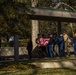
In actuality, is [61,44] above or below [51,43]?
below

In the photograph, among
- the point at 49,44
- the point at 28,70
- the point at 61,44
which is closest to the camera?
the point at 28,70

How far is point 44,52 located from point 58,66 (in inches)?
262

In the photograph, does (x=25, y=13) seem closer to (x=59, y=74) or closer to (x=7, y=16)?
(x=7, y=16)

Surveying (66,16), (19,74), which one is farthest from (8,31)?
(66,16)

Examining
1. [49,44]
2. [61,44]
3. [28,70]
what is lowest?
[61,44]

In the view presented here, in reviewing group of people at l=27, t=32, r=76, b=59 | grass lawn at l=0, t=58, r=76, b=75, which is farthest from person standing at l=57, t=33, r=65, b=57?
grass lawn at l=0, t=58, r=76, b=75

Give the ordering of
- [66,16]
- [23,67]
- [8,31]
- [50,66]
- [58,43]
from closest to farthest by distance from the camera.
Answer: [8,31], [23,67], [50,66], [58,43], [66,16]

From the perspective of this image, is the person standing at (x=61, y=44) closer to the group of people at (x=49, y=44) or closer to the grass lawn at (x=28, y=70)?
the group of people at (x=49, y=44)

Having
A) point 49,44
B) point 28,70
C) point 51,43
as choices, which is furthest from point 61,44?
point 28,70

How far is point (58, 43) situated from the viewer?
67.8 ft

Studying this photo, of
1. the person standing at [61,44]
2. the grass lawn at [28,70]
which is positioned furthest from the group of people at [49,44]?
the grass lawn at [28,70]

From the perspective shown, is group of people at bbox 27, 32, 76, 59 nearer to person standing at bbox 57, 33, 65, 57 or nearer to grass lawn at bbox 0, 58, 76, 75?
person standing at bbox 57, 33, 65, 57

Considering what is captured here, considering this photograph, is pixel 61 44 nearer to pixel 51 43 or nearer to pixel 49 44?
pixel 51 43

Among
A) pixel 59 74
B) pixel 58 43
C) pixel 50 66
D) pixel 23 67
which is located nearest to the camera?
pixel 59 74
